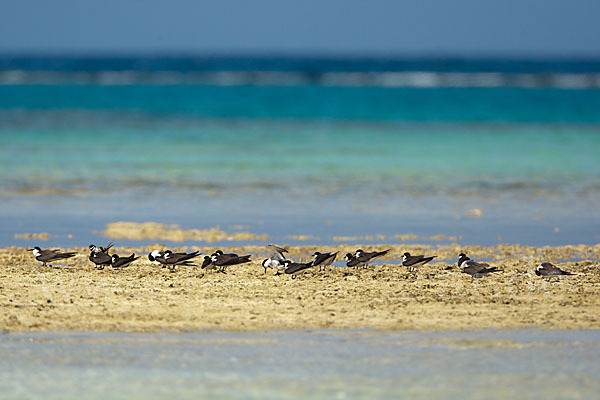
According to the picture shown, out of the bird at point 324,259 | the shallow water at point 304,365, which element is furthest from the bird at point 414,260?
the shallow water at point 304,365

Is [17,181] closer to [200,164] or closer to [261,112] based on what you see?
[200,164]

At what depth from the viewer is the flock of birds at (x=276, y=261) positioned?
9.59m

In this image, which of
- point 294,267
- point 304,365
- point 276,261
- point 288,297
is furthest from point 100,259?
point 304,365

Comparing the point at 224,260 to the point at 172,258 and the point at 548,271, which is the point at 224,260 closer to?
the point at 172,258

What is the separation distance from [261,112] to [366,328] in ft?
116

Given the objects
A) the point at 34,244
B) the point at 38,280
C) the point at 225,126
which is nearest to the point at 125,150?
the point at 225,126

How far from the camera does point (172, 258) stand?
9852mm

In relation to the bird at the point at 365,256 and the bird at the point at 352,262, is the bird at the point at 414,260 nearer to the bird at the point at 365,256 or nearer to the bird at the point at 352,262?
the bird at the point at 365,256

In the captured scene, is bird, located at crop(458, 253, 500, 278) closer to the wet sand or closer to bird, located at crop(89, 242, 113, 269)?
the wet sand

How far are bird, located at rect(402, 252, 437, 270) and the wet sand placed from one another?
10 centimetres

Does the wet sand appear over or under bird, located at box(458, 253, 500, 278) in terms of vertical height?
under

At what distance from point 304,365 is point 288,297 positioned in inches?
76.2

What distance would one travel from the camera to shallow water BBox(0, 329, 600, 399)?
21.1ft

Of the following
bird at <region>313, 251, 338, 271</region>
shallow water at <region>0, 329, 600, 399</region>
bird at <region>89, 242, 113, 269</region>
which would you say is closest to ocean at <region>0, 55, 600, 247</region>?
bird at <region>89, 242, 113, 269</region>
